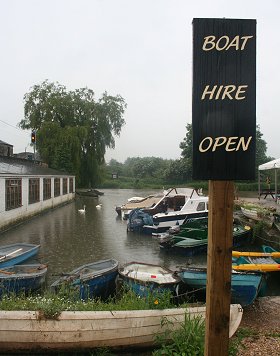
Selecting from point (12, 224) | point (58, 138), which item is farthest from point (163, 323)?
point (58, 138)

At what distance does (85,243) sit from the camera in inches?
638

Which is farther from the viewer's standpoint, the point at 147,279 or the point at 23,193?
the point at 23,193

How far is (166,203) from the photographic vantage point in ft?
74.4

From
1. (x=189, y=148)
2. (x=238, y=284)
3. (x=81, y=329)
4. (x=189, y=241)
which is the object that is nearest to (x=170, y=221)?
(x=189, y=241)

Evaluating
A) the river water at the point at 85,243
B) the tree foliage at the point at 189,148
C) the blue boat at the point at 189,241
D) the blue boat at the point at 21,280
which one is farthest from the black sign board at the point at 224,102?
the tree foliage at the point at 189,148

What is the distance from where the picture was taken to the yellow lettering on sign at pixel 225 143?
9.96 ft

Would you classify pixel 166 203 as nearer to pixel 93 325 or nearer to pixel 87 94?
pixel 93 325

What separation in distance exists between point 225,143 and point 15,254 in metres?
10.6

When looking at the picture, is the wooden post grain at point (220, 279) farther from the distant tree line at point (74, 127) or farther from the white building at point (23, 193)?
the distant tree line at point (74, 127)

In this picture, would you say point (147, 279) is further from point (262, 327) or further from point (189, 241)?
point (189, 241)

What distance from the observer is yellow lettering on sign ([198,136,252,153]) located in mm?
3037

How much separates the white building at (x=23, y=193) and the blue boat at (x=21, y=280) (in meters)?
9.76

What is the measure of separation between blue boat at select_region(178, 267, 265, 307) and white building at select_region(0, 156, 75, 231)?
526 inches

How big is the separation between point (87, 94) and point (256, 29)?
46935 millimetres
